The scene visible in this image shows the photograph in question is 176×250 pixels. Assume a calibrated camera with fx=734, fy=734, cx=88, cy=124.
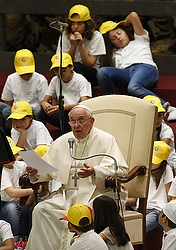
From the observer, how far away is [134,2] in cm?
930

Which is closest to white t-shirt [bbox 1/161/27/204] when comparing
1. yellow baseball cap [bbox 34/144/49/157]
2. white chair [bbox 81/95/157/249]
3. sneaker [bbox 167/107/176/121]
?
yellow baseball cap [bbox 34/144/49/157]

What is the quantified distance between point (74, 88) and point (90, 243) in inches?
128

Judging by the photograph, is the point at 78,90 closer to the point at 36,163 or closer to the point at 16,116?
the point at 16,116

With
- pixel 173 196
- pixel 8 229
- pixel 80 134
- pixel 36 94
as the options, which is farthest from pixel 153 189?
pixel 36 94

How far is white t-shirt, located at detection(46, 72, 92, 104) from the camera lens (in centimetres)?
778

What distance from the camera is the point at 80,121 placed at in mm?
6090

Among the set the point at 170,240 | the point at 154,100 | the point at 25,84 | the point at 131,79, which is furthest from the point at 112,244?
the point at 25,84

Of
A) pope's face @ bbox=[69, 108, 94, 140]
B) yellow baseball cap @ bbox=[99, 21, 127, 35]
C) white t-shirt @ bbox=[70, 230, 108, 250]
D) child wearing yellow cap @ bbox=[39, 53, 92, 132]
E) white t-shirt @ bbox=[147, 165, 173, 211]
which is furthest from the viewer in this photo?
yellow baseball cap @ bbox=[99, 21, 127, 35]

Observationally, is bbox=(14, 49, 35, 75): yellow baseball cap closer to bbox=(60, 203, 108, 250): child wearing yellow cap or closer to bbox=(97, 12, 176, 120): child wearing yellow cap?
bbox=(97, 12, 176, 120): child wearing yellow cap

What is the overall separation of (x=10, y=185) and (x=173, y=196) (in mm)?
1492

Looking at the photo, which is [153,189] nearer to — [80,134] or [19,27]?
[80,134]

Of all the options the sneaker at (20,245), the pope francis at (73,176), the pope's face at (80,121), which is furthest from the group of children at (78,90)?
the pope's face at (80,121)

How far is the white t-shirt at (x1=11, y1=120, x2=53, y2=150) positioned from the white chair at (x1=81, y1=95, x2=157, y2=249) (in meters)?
0.87

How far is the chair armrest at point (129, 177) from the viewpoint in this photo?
5730mm
